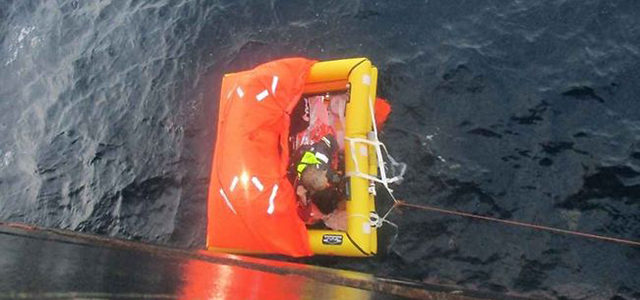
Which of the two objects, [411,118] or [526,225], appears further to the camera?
[411,118]

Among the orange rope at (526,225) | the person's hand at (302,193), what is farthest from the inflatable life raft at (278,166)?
the orange rope at (526,225)

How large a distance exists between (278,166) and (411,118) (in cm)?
167

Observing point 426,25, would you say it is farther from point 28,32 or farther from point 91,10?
point 28,32

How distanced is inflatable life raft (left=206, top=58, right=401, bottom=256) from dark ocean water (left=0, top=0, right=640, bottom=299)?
1.54 ft

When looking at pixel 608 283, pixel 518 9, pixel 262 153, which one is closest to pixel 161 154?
pixel 262 153

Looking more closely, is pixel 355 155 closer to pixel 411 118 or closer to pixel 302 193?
pixel 302 193

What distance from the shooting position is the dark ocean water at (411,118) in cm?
535

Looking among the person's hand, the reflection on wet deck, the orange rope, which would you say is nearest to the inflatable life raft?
the person's hand

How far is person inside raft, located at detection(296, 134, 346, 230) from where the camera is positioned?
5.32m

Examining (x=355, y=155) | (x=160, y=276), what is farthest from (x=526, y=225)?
(x=160, y=276)

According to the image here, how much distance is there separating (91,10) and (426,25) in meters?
5.32

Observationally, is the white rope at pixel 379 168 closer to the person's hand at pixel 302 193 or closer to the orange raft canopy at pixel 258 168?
the person's hand at pixel 302 193

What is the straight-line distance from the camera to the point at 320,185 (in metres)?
5.30

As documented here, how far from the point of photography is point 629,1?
241 inches
